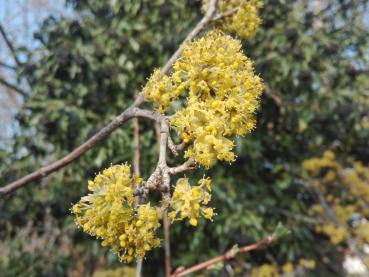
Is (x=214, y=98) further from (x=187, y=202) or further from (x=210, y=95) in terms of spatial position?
(x=187, y=202)

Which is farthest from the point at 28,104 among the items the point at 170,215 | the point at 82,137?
the point at 170,215

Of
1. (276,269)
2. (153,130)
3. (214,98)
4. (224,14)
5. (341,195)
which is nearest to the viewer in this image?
(214,98)

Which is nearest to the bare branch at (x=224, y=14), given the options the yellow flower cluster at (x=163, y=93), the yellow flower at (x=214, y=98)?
the yellow flower at (x=214, y=98)

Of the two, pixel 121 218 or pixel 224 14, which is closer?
pixel 121 218

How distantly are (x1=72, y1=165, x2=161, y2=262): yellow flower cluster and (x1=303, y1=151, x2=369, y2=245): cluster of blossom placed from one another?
103 inches

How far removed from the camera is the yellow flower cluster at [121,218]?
1.06 metres

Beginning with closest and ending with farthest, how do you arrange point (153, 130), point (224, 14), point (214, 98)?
point (214, 98)
point (224, 14)
point (153, 130)

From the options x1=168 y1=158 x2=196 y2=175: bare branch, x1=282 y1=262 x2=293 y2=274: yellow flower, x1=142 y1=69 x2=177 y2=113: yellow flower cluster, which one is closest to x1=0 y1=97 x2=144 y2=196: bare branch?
x1=142 y1=69 x2=177 y2=113: yellow flower cluster

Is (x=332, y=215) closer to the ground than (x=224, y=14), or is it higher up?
closer to the ground

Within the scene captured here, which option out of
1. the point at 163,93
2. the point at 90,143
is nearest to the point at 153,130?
the point at 90,143

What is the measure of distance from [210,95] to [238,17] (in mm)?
775

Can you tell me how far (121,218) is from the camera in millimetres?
1069

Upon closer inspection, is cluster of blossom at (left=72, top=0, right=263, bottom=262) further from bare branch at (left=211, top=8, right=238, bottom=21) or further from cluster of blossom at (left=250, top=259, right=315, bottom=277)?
cluster of blossom at (left=250, top=259, right=315, bottom=277)

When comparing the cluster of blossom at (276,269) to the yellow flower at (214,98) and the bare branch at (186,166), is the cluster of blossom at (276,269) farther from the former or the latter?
the bare branch at (186,166)
